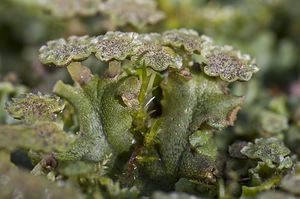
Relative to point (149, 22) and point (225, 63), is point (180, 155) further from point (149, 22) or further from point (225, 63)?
point (149, 22)

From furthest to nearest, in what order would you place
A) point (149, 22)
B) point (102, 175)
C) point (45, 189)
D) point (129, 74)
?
point (149, 22), point (129, 74), point (102, 175), point (45, 189)

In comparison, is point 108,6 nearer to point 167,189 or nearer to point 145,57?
point 145,57

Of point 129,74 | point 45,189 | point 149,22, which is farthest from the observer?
point 149,22

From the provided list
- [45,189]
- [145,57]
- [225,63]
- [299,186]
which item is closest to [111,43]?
[145,57]

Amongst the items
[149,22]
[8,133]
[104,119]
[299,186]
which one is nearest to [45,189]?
[8,133]

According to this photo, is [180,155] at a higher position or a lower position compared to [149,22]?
lower

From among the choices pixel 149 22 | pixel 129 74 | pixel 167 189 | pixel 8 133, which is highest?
pixel 149 22

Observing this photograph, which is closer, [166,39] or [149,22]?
[166,39]
